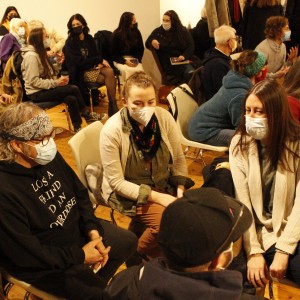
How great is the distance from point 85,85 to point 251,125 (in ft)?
11.8

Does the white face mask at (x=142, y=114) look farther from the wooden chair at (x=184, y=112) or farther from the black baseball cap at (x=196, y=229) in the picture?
the black baseball cap at (x=196, y=229)

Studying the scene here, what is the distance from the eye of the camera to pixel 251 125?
1960mm

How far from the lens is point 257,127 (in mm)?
1947

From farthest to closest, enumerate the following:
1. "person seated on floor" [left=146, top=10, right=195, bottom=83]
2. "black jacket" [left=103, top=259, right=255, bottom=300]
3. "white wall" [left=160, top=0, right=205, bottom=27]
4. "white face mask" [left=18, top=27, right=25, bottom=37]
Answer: "white wall" [left=160, top=0, right=205, bottom=27] → "person seated on floor" [left=146, top=10, right=195, bottom=83] → "white face mask" [left=18, top=27, right=25, bottom=37] → "black jacket" [left=103, top=259, right=255, bottom=300]

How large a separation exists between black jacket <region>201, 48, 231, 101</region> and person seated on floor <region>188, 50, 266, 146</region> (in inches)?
21.6

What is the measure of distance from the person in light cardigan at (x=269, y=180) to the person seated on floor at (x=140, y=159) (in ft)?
1.61

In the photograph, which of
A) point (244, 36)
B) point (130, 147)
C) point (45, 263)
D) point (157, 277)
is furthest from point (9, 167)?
point (244, 36)

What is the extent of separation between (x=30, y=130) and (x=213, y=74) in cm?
226

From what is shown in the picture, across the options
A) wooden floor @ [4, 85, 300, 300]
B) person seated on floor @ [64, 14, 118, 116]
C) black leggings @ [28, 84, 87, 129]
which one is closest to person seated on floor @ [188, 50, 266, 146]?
wooden floor @ [4, 85, 300, 300]

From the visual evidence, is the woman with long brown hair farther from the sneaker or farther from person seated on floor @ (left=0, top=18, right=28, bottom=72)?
person seated on floor @ (left=0, top=18, right=28, bottom=72)

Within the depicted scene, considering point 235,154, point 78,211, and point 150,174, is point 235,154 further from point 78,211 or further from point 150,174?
Answer: point 78,211

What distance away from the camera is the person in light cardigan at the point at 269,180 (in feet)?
6.03

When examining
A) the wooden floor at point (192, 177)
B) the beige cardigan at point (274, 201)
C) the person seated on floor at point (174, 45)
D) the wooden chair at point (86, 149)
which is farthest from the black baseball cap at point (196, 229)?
the person seated on floor at point (174, 45)

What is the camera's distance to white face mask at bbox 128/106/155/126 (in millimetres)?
2246
